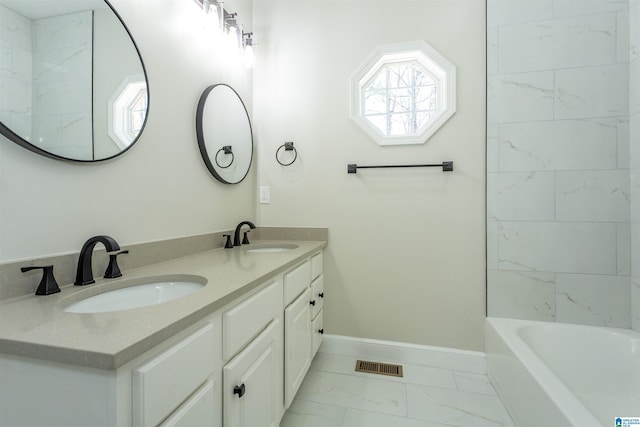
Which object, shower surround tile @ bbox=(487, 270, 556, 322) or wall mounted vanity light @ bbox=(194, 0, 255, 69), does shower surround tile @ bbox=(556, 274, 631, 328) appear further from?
wall mounted vanity light @ bbox=(194, 0, 255, 69)

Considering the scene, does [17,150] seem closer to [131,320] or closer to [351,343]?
[131,320]

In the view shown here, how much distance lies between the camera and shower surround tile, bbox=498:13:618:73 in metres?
1.62

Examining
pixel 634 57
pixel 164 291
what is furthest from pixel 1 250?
pixel 634 57

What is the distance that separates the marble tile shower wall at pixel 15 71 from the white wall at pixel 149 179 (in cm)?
7

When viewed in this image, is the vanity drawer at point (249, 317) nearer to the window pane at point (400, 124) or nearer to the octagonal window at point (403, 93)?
the octagonal window at point (403, 93)

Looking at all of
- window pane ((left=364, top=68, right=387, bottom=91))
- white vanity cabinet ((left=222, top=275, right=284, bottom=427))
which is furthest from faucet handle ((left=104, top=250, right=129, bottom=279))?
window pane ((left=364, top=68, right=387, bottom=91))

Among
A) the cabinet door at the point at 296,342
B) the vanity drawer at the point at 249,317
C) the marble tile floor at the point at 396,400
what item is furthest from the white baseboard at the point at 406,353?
the vanity drawer at the point at 249,317

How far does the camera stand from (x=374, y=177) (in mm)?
1966

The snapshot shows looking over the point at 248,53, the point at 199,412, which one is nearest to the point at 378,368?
the point at 199,412

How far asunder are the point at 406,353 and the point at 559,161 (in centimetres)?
156

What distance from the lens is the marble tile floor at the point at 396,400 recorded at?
4.65 ft

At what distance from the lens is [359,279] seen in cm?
201

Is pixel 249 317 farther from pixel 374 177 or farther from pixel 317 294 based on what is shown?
pixel 374 177

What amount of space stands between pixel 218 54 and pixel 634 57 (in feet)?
7.89
